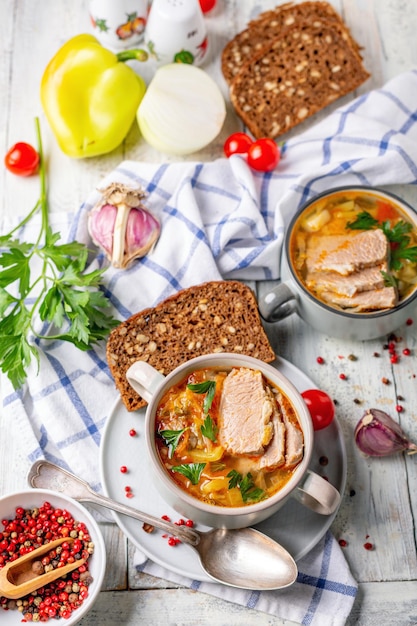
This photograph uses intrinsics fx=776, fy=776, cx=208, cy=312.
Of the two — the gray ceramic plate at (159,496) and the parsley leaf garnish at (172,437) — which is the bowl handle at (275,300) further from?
the parsley leaf garnish at (172,437)

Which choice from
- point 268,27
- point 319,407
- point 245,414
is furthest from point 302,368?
point 268,27

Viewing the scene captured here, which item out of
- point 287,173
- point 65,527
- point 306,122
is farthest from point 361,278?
point 65,527

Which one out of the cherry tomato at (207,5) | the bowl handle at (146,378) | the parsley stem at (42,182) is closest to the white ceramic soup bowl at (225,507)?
the bowl handle at (146,378)

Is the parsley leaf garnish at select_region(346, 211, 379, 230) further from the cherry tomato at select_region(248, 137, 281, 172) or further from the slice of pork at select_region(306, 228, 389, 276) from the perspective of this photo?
the cherry tomato at select_region(248, 137, 281, 172)

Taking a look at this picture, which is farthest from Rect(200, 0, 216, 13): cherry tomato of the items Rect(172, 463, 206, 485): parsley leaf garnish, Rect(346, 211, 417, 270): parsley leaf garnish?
Rect(172, 463, 206, 485): parsley leaf garnish

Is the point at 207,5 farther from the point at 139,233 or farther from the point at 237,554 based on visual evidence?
the point at 237,554
